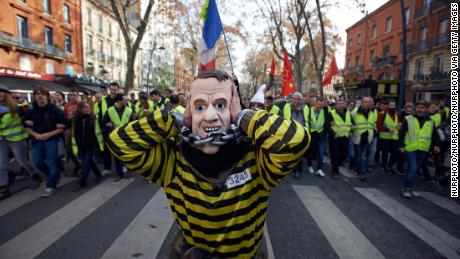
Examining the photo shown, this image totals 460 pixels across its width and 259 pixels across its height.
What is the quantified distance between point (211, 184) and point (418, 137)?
16.0 feet

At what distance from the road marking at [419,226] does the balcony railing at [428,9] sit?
81.3 feet

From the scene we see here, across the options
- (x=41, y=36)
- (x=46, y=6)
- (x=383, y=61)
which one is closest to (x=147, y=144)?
(x=41, y=36)

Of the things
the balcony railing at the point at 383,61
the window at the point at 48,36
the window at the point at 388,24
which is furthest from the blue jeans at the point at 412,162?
the window at the point at 388,24

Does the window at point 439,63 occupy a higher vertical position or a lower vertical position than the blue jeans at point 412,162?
higher

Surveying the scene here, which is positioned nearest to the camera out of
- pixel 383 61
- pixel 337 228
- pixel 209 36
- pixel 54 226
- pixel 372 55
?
pixel 209 36

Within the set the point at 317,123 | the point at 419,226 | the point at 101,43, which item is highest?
the point at 101,43

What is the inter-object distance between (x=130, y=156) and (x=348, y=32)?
45.2 metres

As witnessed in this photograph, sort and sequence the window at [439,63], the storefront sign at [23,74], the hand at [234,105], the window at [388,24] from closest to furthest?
the hand at [234,105]
the storefront sign at [23,74]
the window at [439,63]
the window at [388,24]

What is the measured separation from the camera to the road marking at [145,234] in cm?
290

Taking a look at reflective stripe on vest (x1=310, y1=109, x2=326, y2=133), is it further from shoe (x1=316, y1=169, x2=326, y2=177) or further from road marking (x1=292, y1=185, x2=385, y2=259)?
road marking (x1=292, y1=185, x2=385, y2=259)

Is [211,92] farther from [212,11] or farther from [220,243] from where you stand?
[212,11]

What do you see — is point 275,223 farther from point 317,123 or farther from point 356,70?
point 356,70

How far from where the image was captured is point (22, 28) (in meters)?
19.8

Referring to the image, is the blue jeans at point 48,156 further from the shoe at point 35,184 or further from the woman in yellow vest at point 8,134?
the shoe at point 35,184
